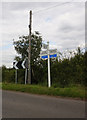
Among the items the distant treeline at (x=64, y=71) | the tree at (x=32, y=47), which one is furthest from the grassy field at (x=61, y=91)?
the tree at (x=32, y=47)

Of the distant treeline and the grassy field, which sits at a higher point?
the distant treeline

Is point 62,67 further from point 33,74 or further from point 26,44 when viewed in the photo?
point 26,44

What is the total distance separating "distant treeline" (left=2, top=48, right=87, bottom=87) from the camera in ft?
50.0

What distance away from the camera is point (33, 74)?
70.4 ft

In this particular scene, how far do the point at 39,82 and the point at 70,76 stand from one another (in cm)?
518

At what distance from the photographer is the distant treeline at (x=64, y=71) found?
1523cm

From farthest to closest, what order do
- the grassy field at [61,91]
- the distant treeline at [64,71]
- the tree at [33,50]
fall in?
the tree at [33,50] → the distant treeline at [64,71] → the grassy field at [61,91]

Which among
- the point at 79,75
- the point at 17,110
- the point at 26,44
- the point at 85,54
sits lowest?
the point at 17,110

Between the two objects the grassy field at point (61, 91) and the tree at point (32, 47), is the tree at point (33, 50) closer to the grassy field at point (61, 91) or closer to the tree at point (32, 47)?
the tree at point (32, 47)

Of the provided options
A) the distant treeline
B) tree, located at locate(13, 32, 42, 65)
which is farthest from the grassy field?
tree, located at locate(13, 32, 42, 65)

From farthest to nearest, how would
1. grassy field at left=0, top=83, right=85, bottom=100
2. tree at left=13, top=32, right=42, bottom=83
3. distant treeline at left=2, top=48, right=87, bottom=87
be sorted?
tree at left=13, top=32, right=42, bottom=83, distant treeline at left=2, top=48, right=87, bottom=87, grassy field at left=0, top=83, right=85, bottom=100

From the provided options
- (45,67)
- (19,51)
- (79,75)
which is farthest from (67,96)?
(19,51)

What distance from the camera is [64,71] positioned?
17.5 metres

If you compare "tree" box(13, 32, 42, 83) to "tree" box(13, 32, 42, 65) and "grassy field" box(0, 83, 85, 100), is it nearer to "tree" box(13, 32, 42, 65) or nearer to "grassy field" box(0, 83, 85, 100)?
"tree" box(13, 32, 42, 65)
